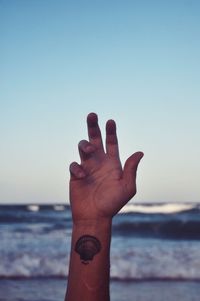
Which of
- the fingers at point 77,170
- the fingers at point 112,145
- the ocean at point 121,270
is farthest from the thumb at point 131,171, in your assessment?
the ocean at point 121,270

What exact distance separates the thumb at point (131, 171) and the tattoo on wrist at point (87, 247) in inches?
9.8

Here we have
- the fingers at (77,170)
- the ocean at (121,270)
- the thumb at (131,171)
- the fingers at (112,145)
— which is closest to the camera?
the fingers at (77,170)

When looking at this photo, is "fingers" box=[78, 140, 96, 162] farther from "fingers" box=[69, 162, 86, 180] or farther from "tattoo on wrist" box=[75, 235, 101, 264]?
"tattoo on wrist" box=[75, 235, 101, 264]

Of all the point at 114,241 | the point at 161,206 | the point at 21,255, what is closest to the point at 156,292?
the point at 21,255

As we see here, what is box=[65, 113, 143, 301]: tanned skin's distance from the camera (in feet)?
5.70

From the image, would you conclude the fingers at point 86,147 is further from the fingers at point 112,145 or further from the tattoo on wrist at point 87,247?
the tattoo on wrist at point 87,247

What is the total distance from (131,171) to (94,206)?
0.21 m

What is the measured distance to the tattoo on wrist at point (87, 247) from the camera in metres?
1.76

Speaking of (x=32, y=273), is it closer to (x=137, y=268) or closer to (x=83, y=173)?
(x=137, y=268)

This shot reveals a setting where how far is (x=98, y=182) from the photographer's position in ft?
6.13

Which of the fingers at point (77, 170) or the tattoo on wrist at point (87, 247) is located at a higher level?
the fingers at point (77, 170)

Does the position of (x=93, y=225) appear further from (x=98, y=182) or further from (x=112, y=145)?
(x=112, y=145)

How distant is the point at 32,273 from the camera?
7.34 meters

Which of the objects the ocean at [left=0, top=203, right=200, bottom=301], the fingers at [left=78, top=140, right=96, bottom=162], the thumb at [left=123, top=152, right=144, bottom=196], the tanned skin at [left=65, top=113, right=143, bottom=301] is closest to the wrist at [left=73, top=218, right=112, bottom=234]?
the tanned skin at [left=65, top=113, right=143, bottom=301]
